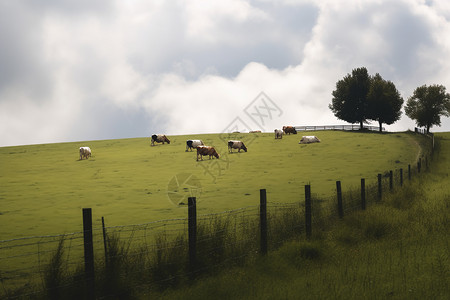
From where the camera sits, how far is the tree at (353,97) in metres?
77.0

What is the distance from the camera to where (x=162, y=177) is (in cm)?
3116

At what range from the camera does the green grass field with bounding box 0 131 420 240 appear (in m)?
19.7

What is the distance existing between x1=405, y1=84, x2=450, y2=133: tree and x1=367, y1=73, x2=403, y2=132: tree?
3684 millimetres

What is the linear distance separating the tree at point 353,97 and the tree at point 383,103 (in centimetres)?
238

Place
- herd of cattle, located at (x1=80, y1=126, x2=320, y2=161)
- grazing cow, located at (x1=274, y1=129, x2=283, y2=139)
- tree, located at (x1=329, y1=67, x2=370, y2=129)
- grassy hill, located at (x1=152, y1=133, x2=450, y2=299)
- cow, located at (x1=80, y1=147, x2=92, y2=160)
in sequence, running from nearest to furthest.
A: grassy hill, located at (x1=152, y1=133, x2=450, y2=299)
herd of cattle, located at (x1=80, y1=126, x2=320, y2=161)
cow, located at (x1=80, y1=147, x2=92, y2=160)
grazing cow, located at (x1=274, y1=129, x2=283, y2=139)
tree, located at (x1=329, y1=67, x2=370, y2=129)

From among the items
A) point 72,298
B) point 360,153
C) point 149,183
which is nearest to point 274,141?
point 360,153

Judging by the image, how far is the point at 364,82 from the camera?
79.3 metres

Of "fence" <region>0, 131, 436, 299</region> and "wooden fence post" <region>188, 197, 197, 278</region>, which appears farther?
"wooden fence post" <region>188, 197, 197, 278</region>

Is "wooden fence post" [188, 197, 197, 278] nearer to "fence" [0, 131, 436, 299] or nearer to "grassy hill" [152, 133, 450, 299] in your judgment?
"fence" [0, 131, 436, 299]

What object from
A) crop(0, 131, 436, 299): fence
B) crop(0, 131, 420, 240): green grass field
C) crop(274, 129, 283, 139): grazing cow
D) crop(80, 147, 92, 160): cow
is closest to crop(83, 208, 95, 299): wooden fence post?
crop(0, 131, 436, 299): fence

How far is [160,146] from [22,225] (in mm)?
34132

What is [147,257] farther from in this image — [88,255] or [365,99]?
[365,99]

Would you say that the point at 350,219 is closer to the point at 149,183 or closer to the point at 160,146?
the point at 149,183

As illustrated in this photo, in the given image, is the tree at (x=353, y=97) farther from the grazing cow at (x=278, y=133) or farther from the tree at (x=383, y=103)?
the grazing cow at (x=278, y=133)
